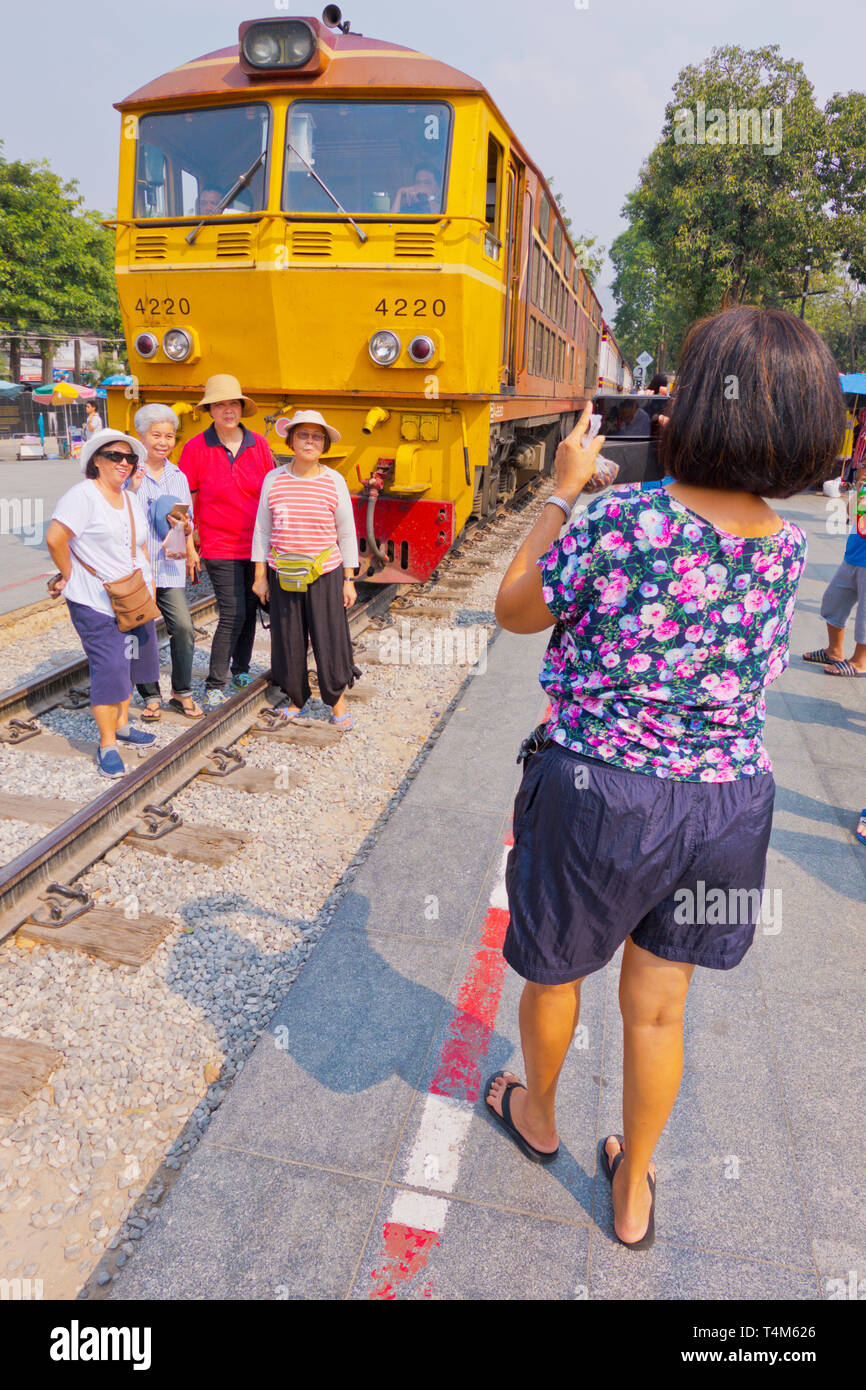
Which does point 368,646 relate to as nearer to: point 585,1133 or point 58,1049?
point 58,1049

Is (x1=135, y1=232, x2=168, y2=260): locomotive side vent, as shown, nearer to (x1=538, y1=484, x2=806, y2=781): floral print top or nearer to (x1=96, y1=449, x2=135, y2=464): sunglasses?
(x1=96, y1=449, x2=135, y2=464): sunglasses

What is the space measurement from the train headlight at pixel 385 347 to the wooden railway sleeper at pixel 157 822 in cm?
380

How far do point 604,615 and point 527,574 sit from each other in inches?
6.9

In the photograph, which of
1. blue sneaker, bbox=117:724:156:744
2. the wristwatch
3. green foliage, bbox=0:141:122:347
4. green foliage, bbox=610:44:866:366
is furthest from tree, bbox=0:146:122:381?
the wristwatch

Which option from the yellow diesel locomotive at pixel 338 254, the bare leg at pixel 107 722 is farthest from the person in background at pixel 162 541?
the yellow diesel locomotive at pixel 338 254

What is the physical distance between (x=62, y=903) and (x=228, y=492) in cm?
271

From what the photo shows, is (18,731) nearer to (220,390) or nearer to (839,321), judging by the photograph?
(220,390)

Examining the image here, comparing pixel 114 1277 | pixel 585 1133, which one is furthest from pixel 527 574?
pixel 114 1277

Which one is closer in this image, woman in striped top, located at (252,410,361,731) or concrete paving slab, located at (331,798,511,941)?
concrete paving slab, located at (331,798,511,941)

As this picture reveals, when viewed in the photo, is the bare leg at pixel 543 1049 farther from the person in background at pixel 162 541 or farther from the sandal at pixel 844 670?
the sandal at pixel 844 670

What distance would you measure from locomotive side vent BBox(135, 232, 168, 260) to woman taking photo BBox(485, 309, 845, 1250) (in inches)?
240

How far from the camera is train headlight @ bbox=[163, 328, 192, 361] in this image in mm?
6523

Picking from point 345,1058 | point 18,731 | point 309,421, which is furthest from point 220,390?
point 345,1058
